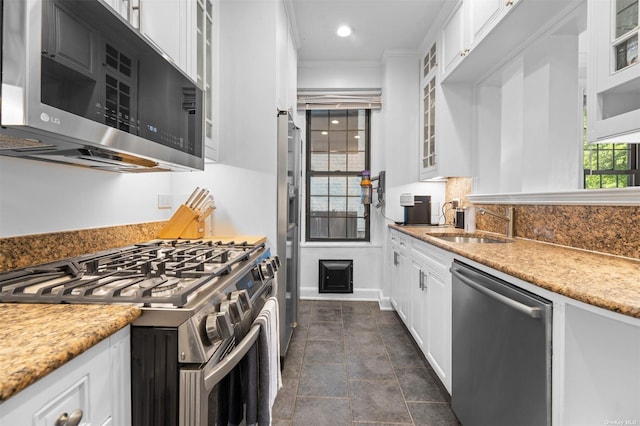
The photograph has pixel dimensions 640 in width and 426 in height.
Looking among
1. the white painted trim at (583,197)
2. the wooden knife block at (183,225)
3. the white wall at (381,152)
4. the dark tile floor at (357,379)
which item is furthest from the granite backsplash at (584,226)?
the wooden knife block at (183,225)

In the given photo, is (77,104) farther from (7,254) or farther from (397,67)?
(397,67)

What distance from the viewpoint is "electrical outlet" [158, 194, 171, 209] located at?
2039 millimetres

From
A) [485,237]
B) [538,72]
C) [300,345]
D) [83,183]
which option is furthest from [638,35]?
[300,345]

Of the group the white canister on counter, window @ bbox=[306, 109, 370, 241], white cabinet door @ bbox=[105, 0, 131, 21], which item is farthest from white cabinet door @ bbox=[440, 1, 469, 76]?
white cabinet door @ bbox=[105, 0, 131, 21]

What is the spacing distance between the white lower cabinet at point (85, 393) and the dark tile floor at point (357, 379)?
47.7 inches

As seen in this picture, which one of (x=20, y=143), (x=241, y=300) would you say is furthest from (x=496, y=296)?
(x=20, y=143)

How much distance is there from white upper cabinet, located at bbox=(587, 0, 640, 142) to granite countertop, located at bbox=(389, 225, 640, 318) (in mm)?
483

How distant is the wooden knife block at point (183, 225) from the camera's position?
1.95m

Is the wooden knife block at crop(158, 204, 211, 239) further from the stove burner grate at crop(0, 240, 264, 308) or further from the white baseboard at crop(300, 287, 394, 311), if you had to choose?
the white baseboard at crop(300, 287, 394, 311)

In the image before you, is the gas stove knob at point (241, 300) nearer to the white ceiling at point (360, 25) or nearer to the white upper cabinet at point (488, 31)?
the white upper cabinet at point (488, 31)

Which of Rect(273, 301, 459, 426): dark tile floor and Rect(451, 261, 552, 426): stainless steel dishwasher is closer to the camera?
Rect(451, 261, 552, 426): stainless steel dishwasher

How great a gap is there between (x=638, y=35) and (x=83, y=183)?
7.21 ft

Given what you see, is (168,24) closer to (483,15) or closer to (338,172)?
(483,15)

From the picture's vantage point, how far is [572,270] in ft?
3.76
